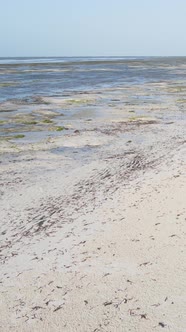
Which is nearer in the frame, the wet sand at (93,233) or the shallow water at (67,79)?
the wet sand at (93,233)

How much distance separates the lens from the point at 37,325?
3.88 meters

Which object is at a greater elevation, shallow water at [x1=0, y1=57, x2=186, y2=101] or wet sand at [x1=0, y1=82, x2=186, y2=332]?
shallow water at [x1=0, y1=57, x2=186, y2=101]

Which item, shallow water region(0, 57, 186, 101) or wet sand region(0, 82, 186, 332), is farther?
shallow water region(0, 57, 186, 101)

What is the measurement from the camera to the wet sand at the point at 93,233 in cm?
405

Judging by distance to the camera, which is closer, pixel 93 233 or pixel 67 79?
pixel 93 233

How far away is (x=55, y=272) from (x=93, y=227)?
1312mm

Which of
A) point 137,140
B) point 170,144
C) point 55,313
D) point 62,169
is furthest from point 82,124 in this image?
point 55,313

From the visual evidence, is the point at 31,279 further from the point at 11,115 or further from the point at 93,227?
the point at 11,115

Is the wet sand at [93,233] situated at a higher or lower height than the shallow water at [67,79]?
lower

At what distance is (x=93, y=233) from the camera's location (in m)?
5.76

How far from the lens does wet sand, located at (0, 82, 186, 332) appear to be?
160 inches

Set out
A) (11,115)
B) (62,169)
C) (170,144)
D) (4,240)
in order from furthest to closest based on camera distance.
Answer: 1. (11,115)
2. (170,144)
3. (62,169)
4. (4,240)

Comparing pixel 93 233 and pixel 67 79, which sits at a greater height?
pixel 67 79

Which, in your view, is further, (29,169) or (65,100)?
(65,100)
